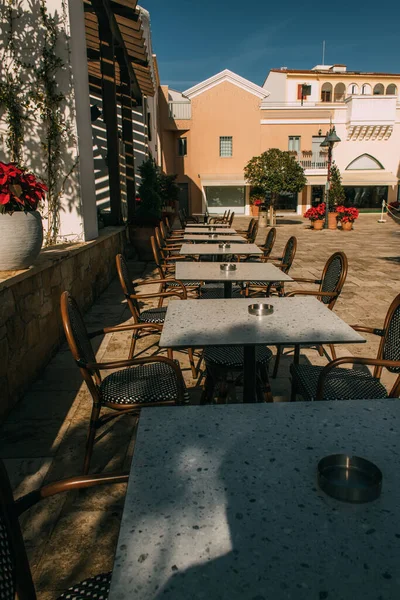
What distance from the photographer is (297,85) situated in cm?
3083

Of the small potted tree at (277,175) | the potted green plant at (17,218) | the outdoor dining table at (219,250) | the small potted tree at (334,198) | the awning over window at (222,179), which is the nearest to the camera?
the potted green plant at (17,218)

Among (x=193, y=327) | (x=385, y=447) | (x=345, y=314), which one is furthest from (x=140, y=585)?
(x=345, y=314)

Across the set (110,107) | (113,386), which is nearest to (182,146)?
(110,107)

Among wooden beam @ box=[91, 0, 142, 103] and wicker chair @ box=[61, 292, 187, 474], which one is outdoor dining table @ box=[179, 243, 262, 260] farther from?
wooden beam @ box=[91, 0, 142, 103]

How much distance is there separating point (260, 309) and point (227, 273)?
115cm

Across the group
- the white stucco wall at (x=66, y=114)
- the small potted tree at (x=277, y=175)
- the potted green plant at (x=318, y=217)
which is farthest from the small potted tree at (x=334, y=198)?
the white stucco wall at (x=66, y=114)

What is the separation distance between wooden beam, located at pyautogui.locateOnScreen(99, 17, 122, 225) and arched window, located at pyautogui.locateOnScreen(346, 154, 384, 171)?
22.2m

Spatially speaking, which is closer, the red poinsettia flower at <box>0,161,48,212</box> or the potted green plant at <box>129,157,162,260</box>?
the red poinsettia flower at <box>0,161,48,212</box>

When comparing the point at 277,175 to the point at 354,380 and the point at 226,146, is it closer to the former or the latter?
the point at 226,146

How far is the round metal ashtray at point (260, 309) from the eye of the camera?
6.95ft

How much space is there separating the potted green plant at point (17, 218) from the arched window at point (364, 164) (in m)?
26.2

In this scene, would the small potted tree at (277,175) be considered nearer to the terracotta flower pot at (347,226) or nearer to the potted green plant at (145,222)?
→ the terracotta flower pot at (347,226)

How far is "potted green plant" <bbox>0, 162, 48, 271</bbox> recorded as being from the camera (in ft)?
8.97

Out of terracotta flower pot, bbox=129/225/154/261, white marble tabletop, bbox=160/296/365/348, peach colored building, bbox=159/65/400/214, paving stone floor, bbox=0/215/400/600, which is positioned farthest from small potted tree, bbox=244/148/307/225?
white marble tabletop, bbox=160/296/365/348
